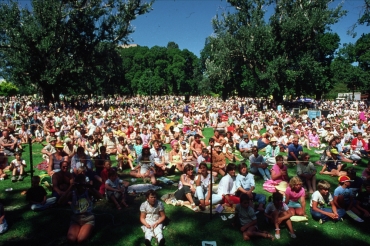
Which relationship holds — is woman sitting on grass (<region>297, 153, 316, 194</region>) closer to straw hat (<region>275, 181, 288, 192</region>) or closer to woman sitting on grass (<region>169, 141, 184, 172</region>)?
straw hat (<region>275, 181, 288, 192</region>)

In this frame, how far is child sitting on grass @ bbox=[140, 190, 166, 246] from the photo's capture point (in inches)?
221

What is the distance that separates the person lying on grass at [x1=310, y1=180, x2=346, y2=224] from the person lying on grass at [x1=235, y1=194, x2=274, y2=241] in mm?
1428

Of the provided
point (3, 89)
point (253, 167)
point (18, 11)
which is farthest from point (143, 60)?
point (253, 167)

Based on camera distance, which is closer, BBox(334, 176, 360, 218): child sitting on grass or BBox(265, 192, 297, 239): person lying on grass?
BBox(265, 192, 297, 239): person lying on grass

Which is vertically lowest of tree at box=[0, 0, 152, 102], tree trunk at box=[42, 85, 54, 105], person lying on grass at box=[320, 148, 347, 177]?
person lying on grass at box=[320, 148, 347, 177]

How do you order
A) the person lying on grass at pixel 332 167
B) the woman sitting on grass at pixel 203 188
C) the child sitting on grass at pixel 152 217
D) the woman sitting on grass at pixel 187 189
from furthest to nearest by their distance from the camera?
the person lying on grass at pixel 332 167 → the woman sitting on grass at pixel 187 189 → the woman sitting on grass at pixel 203 188 → the child sitting on grass at pixel 152 217

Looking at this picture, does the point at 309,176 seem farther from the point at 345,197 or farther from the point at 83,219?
the point at 83,219

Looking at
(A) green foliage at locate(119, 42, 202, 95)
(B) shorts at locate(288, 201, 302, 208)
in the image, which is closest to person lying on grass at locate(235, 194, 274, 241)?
(B) shorts at locate(288, 201, 302, 208)

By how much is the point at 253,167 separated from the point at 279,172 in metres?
1.41

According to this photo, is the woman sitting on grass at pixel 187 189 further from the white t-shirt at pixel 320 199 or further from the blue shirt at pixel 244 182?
the white t-shirt at pixel 320 199

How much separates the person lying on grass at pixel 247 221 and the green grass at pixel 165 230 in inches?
→ 4.7

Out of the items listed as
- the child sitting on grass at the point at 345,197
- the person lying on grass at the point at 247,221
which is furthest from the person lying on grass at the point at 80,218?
the child sitting on grass at the point at 345,197

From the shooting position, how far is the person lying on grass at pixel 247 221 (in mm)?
5691

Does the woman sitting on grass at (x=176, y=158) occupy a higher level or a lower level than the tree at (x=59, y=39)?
lower
